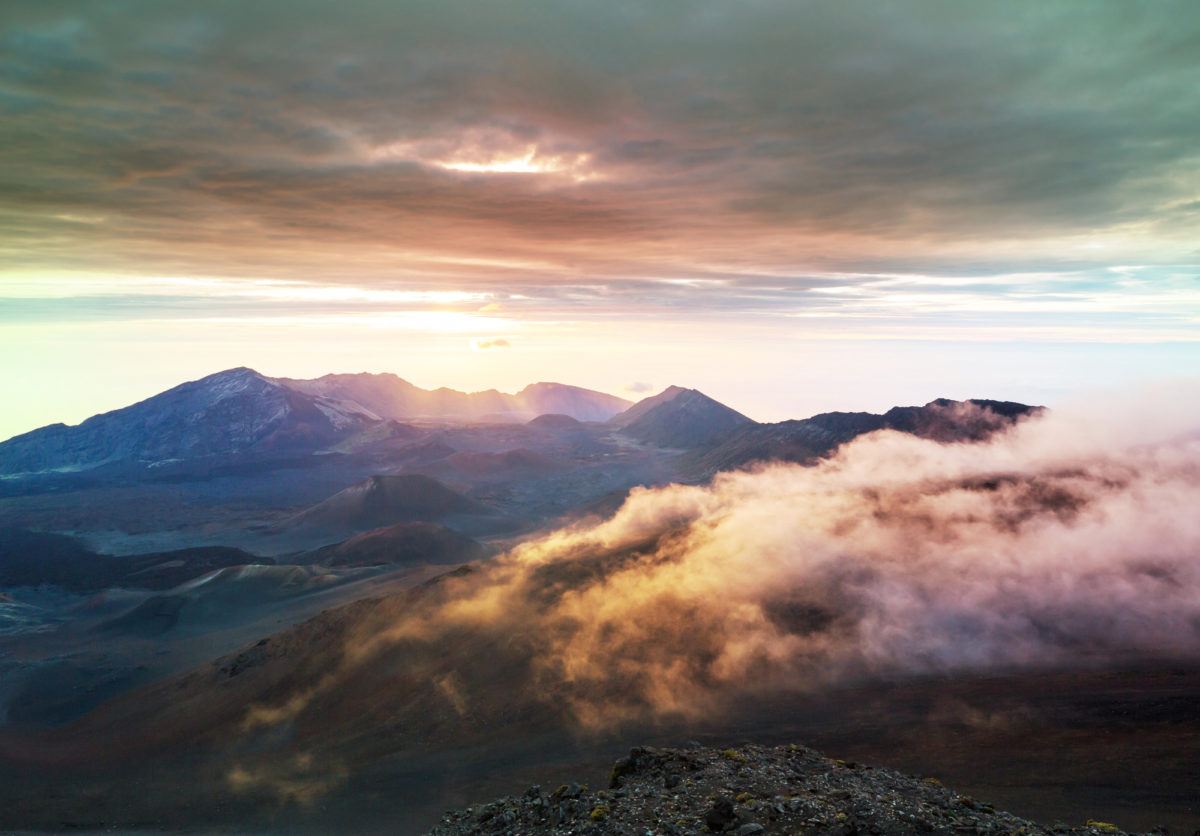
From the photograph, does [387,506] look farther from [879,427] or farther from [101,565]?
[879,427]

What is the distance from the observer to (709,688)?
57938 millimetres

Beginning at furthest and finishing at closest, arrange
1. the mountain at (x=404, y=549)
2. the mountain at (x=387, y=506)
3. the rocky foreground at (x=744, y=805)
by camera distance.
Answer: the mountain at (x=387, y=506) < the mountain at (x=404, y=549) < the rocky foreground at (x=744, y=805)

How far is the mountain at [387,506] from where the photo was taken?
6988 inches

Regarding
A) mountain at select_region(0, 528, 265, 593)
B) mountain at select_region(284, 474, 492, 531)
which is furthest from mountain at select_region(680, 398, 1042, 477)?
mountain at select_region(0, 528, 265, 593)

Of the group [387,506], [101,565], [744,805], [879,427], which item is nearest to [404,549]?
[387,506]

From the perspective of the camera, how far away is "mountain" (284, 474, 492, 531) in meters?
178

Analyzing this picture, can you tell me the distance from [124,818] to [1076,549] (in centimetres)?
9734

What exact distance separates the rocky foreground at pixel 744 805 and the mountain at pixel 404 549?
105 m

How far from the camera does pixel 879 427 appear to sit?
545 ft

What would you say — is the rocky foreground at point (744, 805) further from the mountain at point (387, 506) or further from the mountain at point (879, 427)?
the mountain at point (387, 506)

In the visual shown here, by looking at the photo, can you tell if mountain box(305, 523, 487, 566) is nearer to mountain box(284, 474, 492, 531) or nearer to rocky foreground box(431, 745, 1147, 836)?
mountain box(284, 474, 492, 531)

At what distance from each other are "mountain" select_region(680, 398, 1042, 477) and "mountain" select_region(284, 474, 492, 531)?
7348 cm

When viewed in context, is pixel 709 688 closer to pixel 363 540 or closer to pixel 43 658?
pixel 43 658

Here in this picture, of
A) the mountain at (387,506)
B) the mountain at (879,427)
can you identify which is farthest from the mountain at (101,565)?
the mountain at (879,427)
